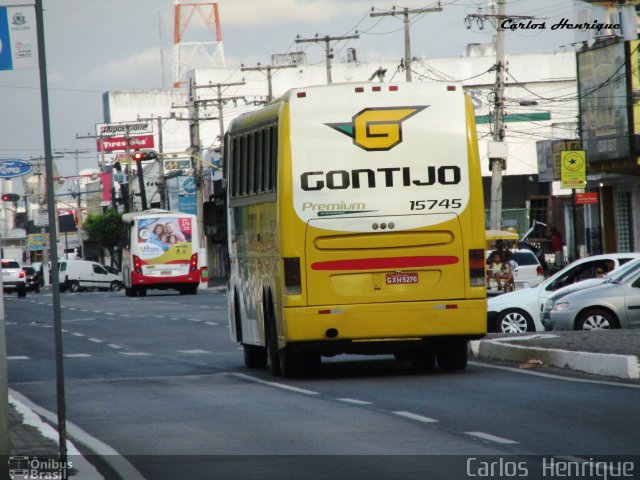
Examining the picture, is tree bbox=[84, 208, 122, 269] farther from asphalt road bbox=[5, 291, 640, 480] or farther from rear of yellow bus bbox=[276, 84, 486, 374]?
rear of yellow bus bbox=[276, 84, 486, 374]

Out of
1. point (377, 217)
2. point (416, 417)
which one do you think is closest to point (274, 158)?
point (377, 217)

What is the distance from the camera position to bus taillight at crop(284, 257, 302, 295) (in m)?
18.5

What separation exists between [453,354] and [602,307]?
5817 millimetres

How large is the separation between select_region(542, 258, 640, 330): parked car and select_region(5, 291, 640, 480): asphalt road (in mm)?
3710

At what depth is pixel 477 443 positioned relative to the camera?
465 inches

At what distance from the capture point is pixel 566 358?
1988 centimetres

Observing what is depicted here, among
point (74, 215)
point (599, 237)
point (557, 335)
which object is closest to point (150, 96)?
point (74, 215)

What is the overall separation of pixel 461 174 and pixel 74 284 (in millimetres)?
71391

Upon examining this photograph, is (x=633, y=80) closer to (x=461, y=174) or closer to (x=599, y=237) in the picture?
(x=599, y=237)

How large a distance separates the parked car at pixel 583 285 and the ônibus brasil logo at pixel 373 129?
23.1ft

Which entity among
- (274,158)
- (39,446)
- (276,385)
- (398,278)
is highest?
(274,158)

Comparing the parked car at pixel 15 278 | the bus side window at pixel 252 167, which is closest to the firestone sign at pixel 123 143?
the parked car at pixel 15 278

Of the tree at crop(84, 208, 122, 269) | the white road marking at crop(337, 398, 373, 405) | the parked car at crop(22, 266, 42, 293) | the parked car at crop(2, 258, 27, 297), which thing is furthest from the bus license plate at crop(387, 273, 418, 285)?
the tree at crop(84, 208, 122, 269)

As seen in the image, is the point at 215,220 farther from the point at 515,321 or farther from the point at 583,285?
the point at 583,285
